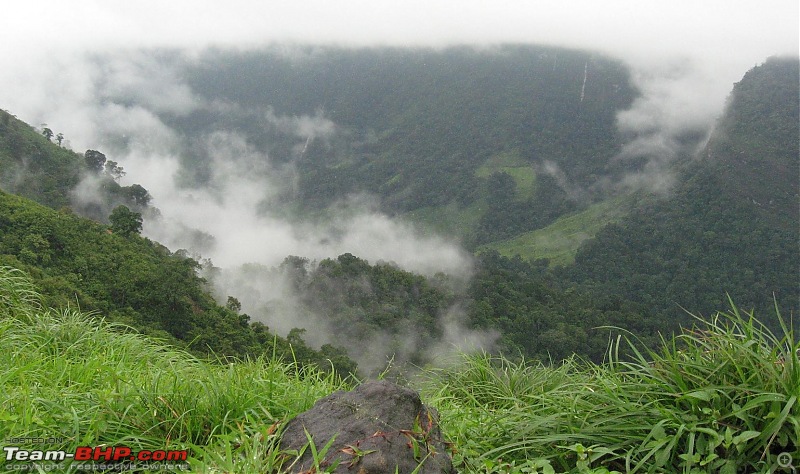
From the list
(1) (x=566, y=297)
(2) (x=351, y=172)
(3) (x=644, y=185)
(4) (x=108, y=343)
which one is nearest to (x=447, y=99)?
(2) (x=351, y=172)

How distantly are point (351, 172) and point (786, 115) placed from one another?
93.8m

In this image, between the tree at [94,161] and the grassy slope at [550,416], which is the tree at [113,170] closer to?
the tree at [94,161]

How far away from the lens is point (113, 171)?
47.0 meters

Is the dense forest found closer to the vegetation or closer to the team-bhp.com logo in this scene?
the vegetation

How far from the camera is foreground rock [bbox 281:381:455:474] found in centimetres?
181

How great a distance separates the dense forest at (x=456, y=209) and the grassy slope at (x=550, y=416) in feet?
1.45

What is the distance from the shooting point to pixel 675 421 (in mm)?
1929

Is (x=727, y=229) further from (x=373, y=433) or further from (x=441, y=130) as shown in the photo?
(x=441, y=130)

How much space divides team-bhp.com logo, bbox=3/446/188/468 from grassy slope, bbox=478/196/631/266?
7765 centimetres

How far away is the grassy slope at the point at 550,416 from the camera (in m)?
1.82

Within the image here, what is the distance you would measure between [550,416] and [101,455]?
1721 millimetres

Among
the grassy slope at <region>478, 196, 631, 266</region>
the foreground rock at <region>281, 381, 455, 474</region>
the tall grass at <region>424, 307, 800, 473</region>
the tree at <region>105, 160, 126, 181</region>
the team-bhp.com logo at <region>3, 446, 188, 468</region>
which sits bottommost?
the grassy slope at <region>478, 196, 631, 266</region>

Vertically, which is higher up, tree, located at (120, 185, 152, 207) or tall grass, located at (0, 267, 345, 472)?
tall grass, located at (0, 267, 345, 472)

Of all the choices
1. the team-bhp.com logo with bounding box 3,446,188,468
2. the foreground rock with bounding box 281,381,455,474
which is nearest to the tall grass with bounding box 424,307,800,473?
the foreground rock with bounding box 281,381,455,474
